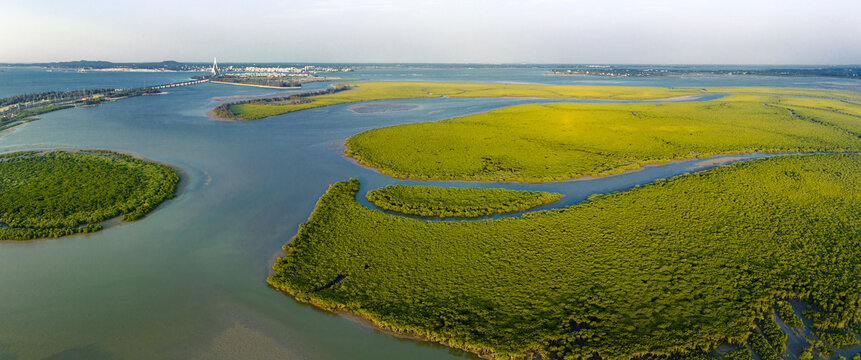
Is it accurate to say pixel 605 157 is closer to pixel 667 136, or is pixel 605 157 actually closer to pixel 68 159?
pixel 667 136

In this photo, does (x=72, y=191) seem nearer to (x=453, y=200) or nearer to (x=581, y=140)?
(x=453, y=200)

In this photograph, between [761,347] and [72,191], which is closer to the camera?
[761,347]

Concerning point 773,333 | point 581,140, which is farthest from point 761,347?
point 581,140

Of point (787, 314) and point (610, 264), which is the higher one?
point (610, 264)

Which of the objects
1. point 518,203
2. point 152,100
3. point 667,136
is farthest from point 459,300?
point 152,100

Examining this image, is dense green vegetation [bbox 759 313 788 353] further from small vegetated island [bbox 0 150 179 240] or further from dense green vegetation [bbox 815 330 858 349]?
small vegetated island [bbox 0 150 179 240]

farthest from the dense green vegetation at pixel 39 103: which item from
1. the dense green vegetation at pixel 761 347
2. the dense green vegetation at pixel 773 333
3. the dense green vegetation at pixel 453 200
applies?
the dense green vegetation at pixel 773 333
